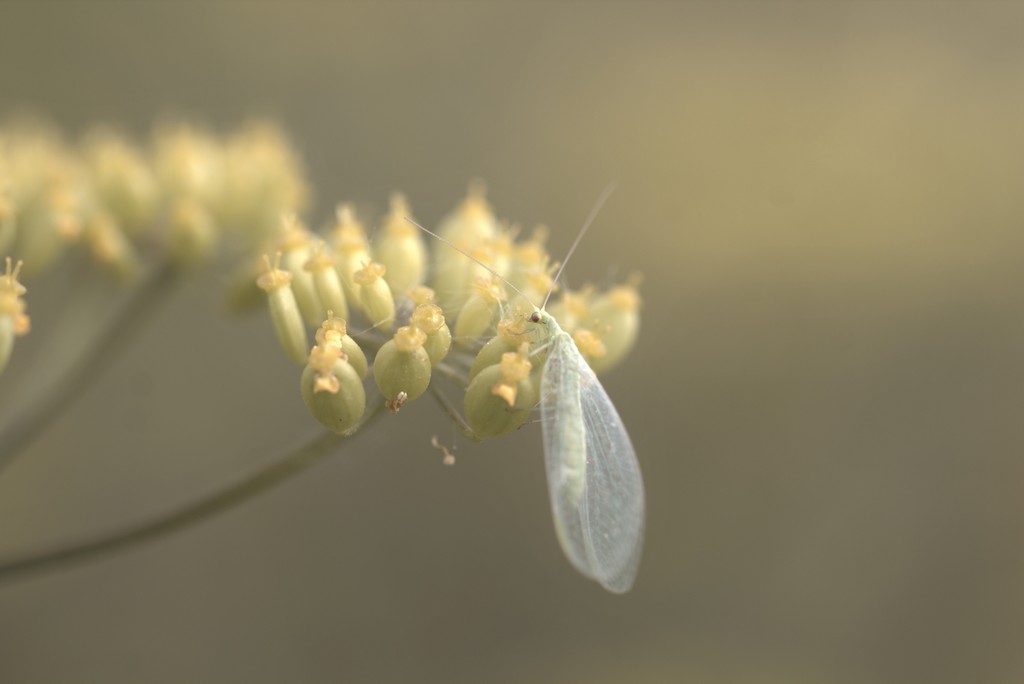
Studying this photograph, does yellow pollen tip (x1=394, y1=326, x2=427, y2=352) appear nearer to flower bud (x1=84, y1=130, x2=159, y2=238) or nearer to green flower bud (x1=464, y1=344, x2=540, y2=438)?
green flower bud (x1=464, y1=344, x2=540, y2=438)

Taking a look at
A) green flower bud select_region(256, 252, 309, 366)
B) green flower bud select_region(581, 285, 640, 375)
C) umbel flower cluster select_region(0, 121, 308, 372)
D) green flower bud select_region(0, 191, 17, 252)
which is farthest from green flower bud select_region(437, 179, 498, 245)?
green flower bud select_region(0, 191, 17, 252)

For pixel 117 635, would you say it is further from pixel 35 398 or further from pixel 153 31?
pixel 153 31

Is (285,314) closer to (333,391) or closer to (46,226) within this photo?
(333,391)

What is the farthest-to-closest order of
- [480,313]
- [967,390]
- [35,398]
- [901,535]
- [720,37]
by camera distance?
[720,37] → [967,390] → [901,535] → [35,398] → [480,313]

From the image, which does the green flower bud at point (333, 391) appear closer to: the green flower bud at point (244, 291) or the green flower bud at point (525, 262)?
the green flower bud at point (525, 262)

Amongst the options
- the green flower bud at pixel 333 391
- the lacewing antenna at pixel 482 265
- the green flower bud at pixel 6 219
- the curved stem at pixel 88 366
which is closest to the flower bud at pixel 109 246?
the curved stem at pixel 88 366

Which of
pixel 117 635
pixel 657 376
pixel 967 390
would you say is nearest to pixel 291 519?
pixel 117 635
